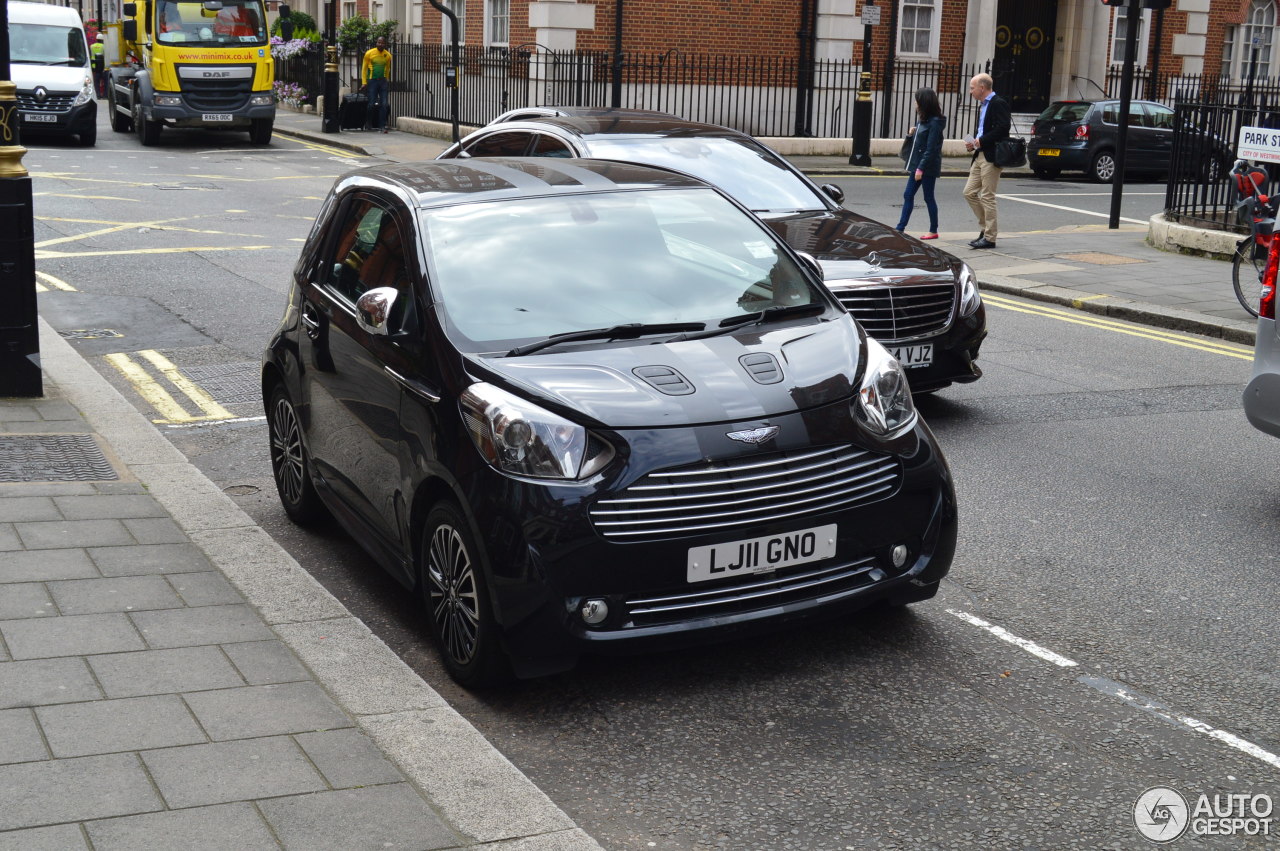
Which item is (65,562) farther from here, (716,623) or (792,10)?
(792,10)

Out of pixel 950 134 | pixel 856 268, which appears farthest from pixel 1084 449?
pixel 950 134

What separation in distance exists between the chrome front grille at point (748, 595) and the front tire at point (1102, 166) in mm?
23684

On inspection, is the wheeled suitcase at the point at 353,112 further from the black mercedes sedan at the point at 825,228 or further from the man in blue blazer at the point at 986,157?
the black mercedes sedan at the point at 825,228

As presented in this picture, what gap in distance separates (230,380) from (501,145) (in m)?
2.92

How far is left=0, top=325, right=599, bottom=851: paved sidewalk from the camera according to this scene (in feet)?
11.2

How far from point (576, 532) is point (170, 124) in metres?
25.6

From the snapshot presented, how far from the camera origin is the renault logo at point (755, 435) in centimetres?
438

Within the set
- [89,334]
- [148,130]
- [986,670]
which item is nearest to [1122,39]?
[148,130]

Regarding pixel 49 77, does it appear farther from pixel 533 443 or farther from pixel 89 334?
pixel 533 443

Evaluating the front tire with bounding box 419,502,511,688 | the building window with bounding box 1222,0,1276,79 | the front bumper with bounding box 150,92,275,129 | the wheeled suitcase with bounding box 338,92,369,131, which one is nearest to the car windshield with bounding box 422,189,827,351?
the front tire with bounding box 419,502,511,688

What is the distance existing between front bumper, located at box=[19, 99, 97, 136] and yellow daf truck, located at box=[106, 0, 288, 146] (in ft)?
4.63

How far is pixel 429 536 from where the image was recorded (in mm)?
4676

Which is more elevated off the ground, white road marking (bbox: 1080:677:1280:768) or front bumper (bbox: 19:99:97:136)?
front bumper (bbox: 19:99:97:136)

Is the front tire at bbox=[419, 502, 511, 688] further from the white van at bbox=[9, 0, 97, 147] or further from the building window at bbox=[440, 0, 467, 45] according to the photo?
the building window at bbox=[440, 0, 467, 45]
